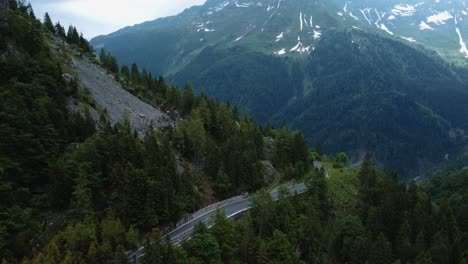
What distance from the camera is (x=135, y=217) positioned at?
173 feet

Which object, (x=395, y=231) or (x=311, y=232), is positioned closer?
(x=311, y=232)

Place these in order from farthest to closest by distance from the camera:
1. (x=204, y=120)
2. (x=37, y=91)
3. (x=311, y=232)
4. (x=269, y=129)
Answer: (x=269, y=129) → (x=204, y=120) → (x=37, y=91) → (x=311, y=232)

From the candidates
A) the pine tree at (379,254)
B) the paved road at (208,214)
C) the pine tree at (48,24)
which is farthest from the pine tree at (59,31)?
the pine tree at (379,254)

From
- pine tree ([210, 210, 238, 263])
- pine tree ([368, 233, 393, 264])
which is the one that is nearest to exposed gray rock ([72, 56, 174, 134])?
pine tree ([210, 210, 238, 263])

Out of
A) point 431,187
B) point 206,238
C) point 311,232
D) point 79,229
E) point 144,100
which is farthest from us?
point 431,187

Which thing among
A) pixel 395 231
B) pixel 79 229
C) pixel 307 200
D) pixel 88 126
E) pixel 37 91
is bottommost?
pixel 395 231

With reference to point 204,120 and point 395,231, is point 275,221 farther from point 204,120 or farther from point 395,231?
point 204,120

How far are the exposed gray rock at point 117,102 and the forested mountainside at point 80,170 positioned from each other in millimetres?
2755

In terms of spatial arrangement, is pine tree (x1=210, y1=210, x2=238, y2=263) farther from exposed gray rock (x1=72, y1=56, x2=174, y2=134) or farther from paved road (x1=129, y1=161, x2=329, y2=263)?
exposed gray rock (x1=72, y1=56, x2=174, y2=134)

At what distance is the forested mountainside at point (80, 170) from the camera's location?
151ft

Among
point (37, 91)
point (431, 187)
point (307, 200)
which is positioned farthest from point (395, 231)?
point (431, 187)

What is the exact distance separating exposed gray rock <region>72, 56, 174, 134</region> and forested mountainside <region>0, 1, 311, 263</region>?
2.76m

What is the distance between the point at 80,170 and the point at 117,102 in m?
42.0

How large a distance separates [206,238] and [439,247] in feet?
115
